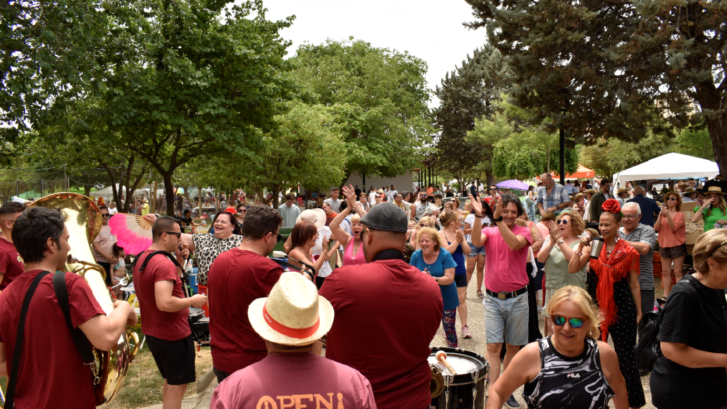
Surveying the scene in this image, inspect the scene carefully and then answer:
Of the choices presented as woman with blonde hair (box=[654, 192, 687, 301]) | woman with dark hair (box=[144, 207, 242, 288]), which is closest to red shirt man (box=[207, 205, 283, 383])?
woman with dark hair (box=[144, 207, 242, 288])

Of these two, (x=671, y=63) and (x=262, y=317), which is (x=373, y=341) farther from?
(x=671, y=63)

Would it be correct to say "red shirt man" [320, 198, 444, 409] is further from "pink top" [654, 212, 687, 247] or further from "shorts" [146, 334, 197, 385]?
"pink top" [654, 212, 687, 247]

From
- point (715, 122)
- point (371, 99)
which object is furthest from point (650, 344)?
point (371, 99)

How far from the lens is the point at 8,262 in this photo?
13.2ft

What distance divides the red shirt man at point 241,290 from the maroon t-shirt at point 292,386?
143 centimetres

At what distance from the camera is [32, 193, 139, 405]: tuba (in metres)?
2.91

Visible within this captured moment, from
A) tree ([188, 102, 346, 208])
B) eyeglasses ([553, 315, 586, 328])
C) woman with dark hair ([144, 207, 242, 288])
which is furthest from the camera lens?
tree ([188, 102, 346, 208])

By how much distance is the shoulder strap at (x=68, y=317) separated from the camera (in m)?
2.59

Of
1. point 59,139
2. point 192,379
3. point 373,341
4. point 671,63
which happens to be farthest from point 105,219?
point 671,63

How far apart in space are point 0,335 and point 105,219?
7.71 metres

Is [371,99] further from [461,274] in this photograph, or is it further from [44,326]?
[44,326]

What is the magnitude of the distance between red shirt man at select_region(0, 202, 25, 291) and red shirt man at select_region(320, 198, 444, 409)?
2853mm

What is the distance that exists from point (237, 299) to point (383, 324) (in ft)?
3.86

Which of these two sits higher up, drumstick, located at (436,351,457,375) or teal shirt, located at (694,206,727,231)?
teal shirt, located at (694,206,727,231)
